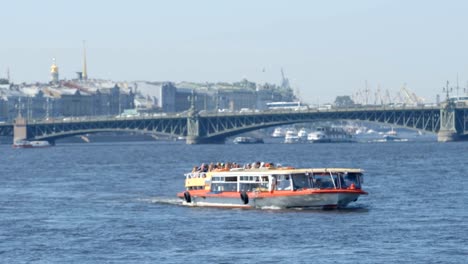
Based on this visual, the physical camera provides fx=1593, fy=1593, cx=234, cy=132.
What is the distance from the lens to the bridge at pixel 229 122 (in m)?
153

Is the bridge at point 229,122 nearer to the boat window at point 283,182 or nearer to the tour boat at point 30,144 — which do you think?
the tour boat at point 30,144

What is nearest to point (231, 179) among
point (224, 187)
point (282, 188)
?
point (224, 187)

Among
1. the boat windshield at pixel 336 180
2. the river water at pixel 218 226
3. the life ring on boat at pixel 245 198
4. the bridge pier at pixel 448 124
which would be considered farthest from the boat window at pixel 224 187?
the bridge pier at pixel 448 124

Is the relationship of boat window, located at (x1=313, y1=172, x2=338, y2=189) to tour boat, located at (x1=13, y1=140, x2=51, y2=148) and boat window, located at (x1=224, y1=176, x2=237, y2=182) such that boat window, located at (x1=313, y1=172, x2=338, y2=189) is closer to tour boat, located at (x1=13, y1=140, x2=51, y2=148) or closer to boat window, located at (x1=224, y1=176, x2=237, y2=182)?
boat window, located at (x1=224, y1=176, x2=237, y2=182)

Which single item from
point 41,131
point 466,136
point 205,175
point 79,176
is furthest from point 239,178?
point 41,131

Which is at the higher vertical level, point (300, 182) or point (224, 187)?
point (300, 182)

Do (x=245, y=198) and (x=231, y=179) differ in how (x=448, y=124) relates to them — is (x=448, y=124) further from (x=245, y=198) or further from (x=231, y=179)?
(x=245, y=198)

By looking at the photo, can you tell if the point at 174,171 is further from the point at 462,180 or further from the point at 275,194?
the point at 275,194

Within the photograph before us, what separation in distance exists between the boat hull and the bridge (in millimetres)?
91370

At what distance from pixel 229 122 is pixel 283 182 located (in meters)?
104

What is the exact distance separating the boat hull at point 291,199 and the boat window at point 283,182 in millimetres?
494

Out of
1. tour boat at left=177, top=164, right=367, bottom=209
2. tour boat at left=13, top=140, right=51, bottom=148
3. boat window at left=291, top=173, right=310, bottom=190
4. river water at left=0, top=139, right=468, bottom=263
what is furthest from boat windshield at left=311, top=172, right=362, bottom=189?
tour boat at left=13, top=140, right=51, bottom=148

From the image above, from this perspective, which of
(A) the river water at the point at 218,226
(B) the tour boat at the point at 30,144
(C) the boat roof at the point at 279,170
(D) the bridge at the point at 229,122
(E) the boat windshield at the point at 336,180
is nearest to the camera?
(A) the river water at the point at 218,226

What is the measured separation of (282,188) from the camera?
5891cm
